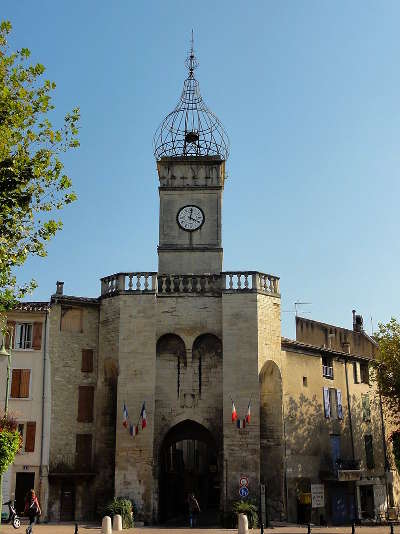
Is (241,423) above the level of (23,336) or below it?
below

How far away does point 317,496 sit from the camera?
30.1 meters

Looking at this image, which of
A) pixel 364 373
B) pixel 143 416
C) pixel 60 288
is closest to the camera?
pixel 143 416

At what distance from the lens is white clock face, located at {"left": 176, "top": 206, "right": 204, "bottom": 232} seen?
35.6 metres

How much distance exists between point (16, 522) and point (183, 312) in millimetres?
10900

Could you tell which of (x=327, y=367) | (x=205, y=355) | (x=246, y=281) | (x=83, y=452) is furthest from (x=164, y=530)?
(x=327, y=367)

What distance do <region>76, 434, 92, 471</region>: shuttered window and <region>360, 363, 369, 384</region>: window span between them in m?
15.7

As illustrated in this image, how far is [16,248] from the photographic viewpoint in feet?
61.1

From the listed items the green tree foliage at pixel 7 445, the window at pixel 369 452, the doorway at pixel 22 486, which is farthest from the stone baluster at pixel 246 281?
the green tree foliage at pixel 7 445

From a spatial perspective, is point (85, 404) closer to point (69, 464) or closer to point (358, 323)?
point (69, 464)

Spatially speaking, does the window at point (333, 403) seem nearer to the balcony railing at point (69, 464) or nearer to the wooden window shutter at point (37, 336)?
the balcony railing at point (69, 464)

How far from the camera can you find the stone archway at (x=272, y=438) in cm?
2917

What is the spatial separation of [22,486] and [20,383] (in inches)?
170

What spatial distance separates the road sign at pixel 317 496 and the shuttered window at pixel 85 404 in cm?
1027

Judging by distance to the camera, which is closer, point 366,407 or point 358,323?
point 366,407
